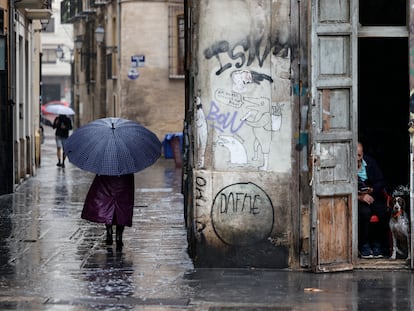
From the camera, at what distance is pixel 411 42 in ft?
38.8

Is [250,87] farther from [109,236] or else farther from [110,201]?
[109,236]

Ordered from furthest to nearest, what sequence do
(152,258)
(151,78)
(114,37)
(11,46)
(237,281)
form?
(114,37), (151,78), (11,46), (152,258), (237,281)

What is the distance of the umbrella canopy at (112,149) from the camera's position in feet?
44.2

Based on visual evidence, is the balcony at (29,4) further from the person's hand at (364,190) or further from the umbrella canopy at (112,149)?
the person's hand at (364,190)

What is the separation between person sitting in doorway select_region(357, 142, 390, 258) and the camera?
12508 millimetres

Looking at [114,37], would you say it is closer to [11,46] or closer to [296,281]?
[11,46]

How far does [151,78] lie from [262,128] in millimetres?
25638

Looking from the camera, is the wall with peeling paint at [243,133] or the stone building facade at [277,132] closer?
the stone building facade at [277,132]

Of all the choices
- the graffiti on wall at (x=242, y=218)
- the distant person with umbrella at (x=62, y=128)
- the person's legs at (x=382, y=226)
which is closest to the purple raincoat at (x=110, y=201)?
the graffiti on wall at (x=242, y=218)

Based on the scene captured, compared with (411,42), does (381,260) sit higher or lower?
lower

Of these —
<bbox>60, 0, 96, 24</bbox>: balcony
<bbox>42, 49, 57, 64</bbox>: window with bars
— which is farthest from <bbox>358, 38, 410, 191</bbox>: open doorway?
<bbox>42, 49, 57, 64</bbox>: window with bars

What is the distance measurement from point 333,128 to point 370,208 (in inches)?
47.3

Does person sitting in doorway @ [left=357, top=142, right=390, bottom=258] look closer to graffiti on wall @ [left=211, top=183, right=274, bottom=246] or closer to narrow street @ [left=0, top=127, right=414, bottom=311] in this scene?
narrow street @ [left=0, top=127, right=414, bottom=311]

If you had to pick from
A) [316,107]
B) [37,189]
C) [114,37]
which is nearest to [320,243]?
[316,107]
